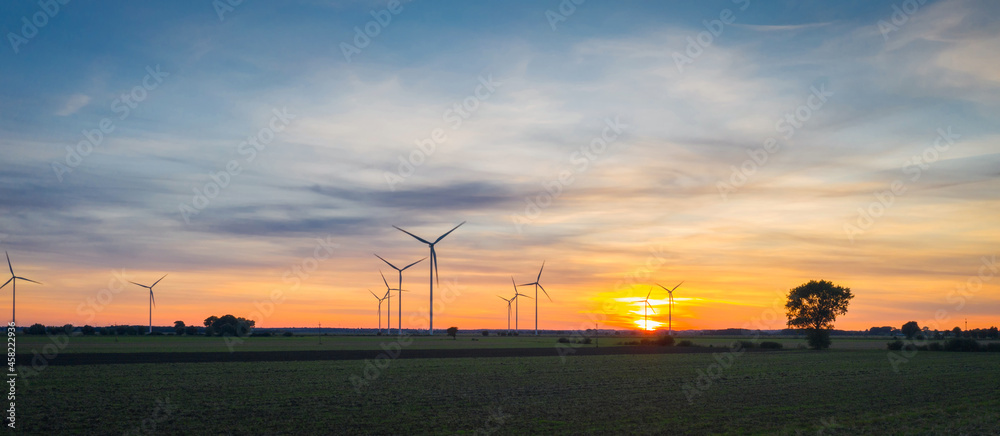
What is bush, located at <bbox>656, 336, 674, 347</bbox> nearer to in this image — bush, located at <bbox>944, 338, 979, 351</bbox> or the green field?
bush, located at <bbox>944, 338, 979, 351</bbox>

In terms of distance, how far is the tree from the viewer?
157 meters

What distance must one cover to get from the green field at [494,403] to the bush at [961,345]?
257 ft

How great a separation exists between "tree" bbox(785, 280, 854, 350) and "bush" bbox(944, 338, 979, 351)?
1216 inches

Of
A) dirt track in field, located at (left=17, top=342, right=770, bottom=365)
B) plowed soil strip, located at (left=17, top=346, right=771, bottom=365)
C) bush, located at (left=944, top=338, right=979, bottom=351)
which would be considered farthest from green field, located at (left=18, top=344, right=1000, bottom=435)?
bush, located at (left=944, top=338, right=979, bottom=351)

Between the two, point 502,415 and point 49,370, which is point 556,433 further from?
point 49,370

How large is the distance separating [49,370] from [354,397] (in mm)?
31398

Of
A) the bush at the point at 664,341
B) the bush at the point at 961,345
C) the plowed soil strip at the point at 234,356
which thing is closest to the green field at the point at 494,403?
the plowed soil strip at the point at 234,356

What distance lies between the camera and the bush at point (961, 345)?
122m

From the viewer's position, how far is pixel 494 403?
116 ft

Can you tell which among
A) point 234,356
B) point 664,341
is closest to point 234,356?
point 234,356

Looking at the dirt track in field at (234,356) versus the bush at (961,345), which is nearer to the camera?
the dirt track in field at (234,356)

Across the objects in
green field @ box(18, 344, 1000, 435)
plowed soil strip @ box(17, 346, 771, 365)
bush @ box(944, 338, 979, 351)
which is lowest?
bush @ box(944, 338, 979, 351)

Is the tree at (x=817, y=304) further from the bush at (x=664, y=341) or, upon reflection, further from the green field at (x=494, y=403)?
the green field at (x=494, y=403)

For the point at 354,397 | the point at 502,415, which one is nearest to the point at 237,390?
the point at 354,397
